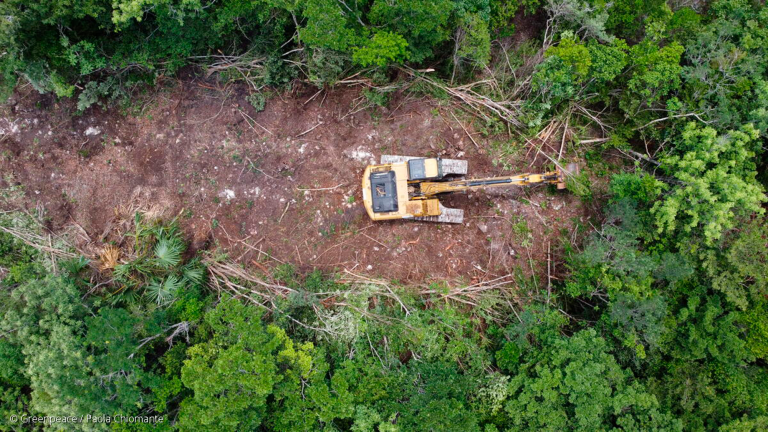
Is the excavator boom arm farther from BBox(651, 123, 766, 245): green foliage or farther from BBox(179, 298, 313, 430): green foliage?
BBox(179, 298, 313, 430): green foliage

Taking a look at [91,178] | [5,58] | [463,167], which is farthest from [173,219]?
[463,167]

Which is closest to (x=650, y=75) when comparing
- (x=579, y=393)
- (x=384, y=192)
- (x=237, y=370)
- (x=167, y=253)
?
(x=384, y=192)

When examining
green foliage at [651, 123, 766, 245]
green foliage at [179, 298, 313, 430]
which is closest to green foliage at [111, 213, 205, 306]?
green foliage at [179, 298, 313, 430]

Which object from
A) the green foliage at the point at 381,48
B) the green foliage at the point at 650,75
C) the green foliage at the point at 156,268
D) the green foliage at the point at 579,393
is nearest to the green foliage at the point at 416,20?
the green foliage at the point at 381,48

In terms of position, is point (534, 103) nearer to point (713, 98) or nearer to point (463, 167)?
point (463, 167)

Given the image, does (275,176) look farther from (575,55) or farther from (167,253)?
(575,55)
